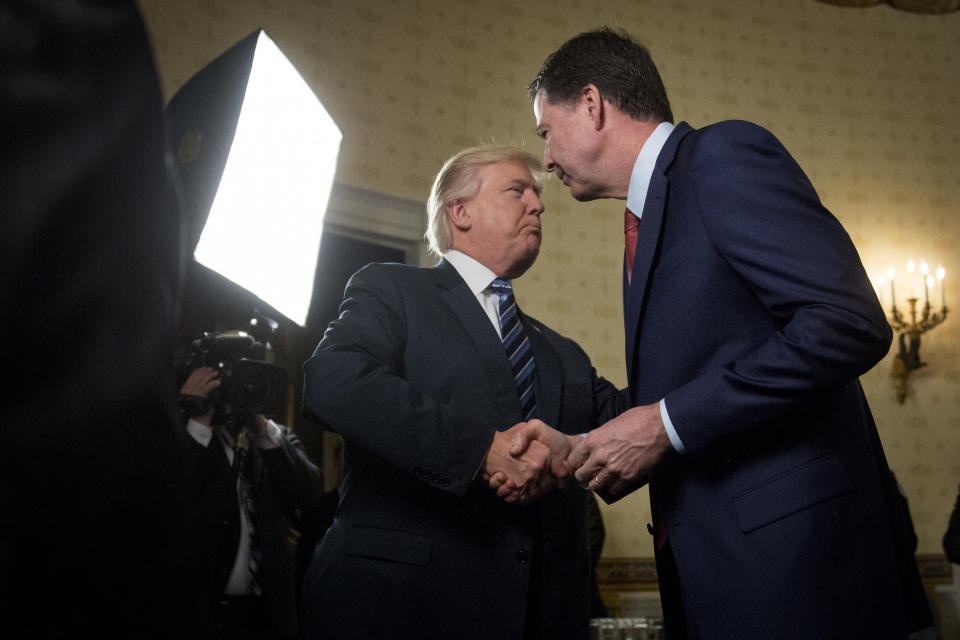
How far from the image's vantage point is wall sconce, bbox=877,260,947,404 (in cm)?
589

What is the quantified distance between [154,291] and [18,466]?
4.9 inches

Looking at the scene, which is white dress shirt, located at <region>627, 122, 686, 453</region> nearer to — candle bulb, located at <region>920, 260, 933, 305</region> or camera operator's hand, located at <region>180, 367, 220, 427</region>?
camera operator's hand, located at <region>180, 367, 220, 427</region>

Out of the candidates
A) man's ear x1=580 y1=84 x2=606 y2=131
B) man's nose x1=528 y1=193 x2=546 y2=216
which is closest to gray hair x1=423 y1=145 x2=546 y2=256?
man's nose x1=528 y1=193 x2=546 y2=216

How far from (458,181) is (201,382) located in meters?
A: 1.04

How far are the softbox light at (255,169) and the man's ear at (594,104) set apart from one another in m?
0.78

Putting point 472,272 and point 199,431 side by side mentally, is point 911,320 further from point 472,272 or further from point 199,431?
point 199,431

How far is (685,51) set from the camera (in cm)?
588

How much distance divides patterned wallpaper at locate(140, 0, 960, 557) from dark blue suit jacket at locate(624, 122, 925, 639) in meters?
3.12

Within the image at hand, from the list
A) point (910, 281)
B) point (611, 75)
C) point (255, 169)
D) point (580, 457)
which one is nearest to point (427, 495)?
point (580, 457)

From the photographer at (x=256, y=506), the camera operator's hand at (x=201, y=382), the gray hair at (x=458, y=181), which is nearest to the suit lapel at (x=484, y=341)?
the gray hair at (x=458, y=181)

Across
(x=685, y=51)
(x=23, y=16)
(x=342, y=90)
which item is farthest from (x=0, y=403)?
(x=685, y=51)

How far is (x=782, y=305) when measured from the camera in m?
1.43

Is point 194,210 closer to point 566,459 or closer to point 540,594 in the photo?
point 566,459

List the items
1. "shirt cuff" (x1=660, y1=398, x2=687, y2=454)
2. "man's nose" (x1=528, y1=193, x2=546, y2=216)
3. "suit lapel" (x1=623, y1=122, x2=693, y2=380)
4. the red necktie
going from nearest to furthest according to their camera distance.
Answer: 1. "shirt cuff" (x1=660, y1=398, x2=687, y2=454)
2. "suit lapel" (x1=623, y1=122, x2=693, y2=380)
3. the red necktie
4. "man's nose" (x1=528, y1=193, x2=546, y2=216)
